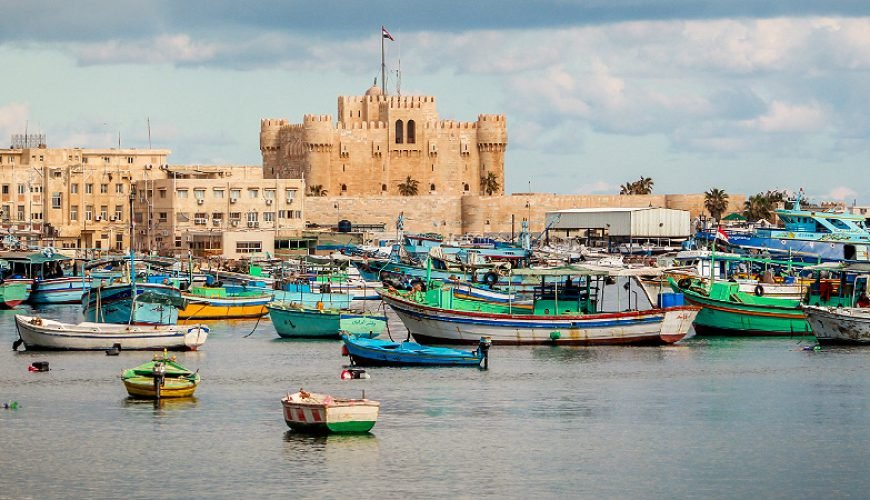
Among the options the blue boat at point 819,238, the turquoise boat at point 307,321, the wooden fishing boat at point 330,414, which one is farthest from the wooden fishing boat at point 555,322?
the blue boat at point 819,238

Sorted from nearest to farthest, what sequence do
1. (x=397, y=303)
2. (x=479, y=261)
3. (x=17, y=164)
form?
(x=397, y=303) → (x=479, y=261) → (x=17, y=164)

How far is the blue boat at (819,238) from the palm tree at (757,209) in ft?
183

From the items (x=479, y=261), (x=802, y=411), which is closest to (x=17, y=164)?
(x=479, y=261)

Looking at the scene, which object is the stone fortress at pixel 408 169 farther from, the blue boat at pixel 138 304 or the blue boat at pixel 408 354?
the blue boat at pixel 408 354

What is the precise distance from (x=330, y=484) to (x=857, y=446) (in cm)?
1148

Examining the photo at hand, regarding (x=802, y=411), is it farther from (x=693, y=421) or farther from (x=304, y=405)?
(x=304, y=405)

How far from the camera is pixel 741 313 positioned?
5544 centimetres

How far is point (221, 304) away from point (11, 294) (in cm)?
1470

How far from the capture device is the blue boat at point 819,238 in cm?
7075

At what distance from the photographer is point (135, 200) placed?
10881cm

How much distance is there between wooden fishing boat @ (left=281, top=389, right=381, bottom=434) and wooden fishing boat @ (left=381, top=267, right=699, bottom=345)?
15.7 metres

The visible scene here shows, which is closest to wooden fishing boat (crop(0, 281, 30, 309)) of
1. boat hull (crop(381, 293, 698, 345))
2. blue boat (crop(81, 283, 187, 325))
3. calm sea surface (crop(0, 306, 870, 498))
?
blue boat (crop(81, 283, 187, 325))

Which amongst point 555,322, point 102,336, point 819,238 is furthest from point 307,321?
point 819,238

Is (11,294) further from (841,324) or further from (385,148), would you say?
(385,148)
